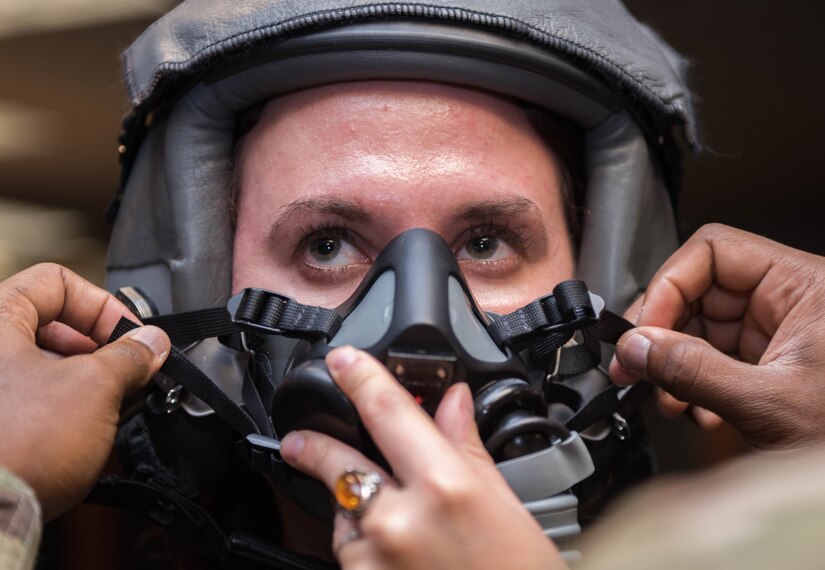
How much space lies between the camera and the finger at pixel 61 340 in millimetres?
1353

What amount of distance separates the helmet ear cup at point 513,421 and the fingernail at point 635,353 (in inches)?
10.1

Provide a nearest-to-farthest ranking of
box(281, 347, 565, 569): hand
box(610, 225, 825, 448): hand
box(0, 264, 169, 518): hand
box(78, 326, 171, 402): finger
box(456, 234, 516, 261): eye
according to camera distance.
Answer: box(281, 347, 565, 569): hand, box(0, 264, 169, 518): hand, box(78, 326, 171, 402): finger, box(610, 225, 825, 448): hand, box(456, 234, 516, 261): eye

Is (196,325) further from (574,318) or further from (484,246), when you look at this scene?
(574,318)

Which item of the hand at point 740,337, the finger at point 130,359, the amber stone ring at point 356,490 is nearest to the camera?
the amber stone ring at point 356,490

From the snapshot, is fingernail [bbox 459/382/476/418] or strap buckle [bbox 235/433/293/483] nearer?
fingernail [bbox 459/382/476/418]

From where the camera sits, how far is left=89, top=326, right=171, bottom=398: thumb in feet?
3.77

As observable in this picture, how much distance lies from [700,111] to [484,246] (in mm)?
2536

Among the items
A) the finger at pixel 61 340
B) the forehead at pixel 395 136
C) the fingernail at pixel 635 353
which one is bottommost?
the fingernail at pixel 635 353

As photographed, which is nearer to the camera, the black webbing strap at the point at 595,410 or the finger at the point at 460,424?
the finger at the point at 460,424

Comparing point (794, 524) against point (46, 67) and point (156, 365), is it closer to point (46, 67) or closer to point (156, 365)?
point (156, 365)

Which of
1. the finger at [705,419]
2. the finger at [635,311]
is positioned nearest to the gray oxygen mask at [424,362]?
the finger at [635,311]

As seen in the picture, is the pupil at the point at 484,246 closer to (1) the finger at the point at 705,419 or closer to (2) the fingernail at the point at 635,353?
(2) the fingernail at the point at 635,353

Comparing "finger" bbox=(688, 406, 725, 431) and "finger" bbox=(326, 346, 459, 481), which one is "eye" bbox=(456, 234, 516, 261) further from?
"finger" bbox=(326, 346, 459, 481)

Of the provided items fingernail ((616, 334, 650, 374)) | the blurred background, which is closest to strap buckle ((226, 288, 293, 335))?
fingernail ((616, 334, 650, 374))
